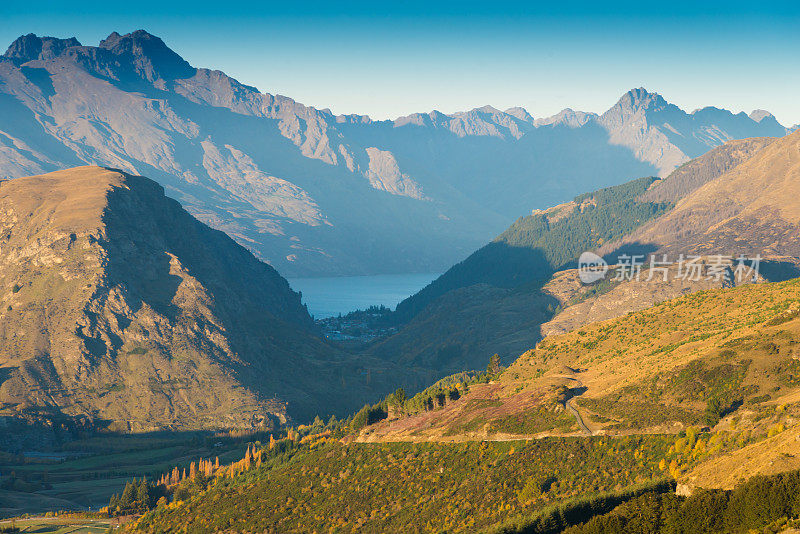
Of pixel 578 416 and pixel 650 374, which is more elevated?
pixel 650 374

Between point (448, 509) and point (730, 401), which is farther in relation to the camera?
point (448, 509)

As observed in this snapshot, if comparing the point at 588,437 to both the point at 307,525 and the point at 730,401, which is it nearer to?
the point at 730,401

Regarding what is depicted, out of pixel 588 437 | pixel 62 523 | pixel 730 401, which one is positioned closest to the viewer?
pixel 730 401

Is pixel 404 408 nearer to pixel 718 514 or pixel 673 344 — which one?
pixel 673 344

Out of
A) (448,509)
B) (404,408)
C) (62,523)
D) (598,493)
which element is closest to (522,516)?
(598,493)

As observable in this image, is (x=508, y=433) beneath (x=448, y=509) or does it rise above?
above

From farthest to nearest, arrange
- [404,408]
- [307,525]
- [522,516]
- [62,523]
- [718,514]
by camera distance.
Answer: [62,523]
[404,408]
[307,525]
[522,516]
[718,514]

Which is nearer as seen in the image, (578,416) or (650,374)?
(578,416)

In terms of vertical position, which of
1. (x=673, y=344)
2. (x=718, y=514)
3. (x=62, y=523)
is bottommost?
(x=62, y=523)

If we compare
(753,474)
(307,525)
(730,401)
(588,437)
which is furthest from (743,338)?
(307,525)

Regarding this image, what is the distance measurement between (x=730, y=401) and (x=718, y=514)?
32502 millimetres

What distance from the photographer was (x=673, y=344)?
429 feet

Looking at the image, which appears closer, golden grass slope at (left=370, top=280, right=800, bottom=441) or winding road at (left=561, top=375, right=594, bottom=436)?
golden grass slope at (left=370, top=280, right=800, bottom=441)

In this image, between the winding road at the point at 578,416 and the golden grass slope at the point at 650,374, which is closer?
the golden grass slope at the point at 650,374
